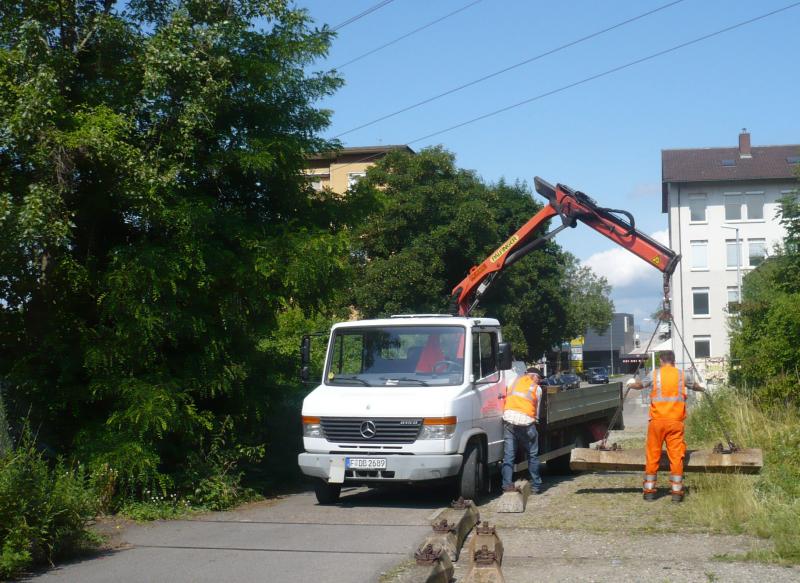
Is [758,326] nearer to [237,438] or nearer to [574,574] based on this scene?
[237,438]

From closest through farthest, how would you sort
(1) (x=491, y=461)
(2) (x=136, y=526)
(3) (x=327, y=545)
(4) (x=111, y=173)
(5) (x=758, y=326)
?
(3) (x=327, y=545), (2) (x=136, y=526), (4) (x=111, y=173), (1) (x=491, y=461), (5) (x=758, y=326)

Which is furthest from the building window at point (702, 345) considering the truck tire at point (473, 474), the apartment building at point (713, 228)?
the truck tire at point (473, 474)

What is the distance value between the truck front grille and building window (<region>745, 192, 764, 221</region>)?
61974 millimetres

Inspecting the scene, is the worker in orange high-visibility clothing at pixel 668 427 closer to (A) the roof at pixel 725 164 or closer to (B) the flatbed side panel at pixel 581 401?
(B) the flatbed side panel at pixel 581 401

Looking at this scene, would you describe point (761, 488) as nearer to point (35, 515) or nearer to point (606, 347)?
point (35, 515)

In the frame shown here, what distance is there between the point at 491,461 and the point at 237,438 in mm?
3511

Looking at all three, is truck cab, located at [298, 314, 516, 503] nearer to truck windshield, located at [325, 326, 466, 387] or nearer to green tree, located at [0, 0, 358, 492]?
truck windshield, located at [325, 326, 466, 387]

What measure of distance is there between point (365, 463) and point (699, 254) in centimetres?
6020

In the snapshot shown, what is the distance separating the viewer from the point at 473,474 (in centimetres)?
1195

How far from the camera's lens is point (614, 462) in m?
12.4

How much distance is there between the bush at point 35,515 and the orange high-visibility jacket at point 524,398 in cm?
583

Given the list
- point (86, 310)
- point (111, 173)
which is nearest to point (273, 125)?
point (111, 173)

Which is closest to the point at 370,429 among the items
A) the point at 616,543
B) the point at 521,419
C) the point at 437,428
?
the point at 437,428

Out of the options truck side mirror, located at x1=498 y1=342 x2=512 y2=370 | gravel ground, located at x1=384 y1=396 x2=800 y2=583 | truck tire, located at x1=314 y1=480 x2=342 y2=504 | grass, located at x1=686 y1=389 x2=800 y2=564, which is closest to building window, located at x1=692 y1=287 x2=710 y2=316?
grass, located at x1=686 y1=389 x2=800 y2=564
